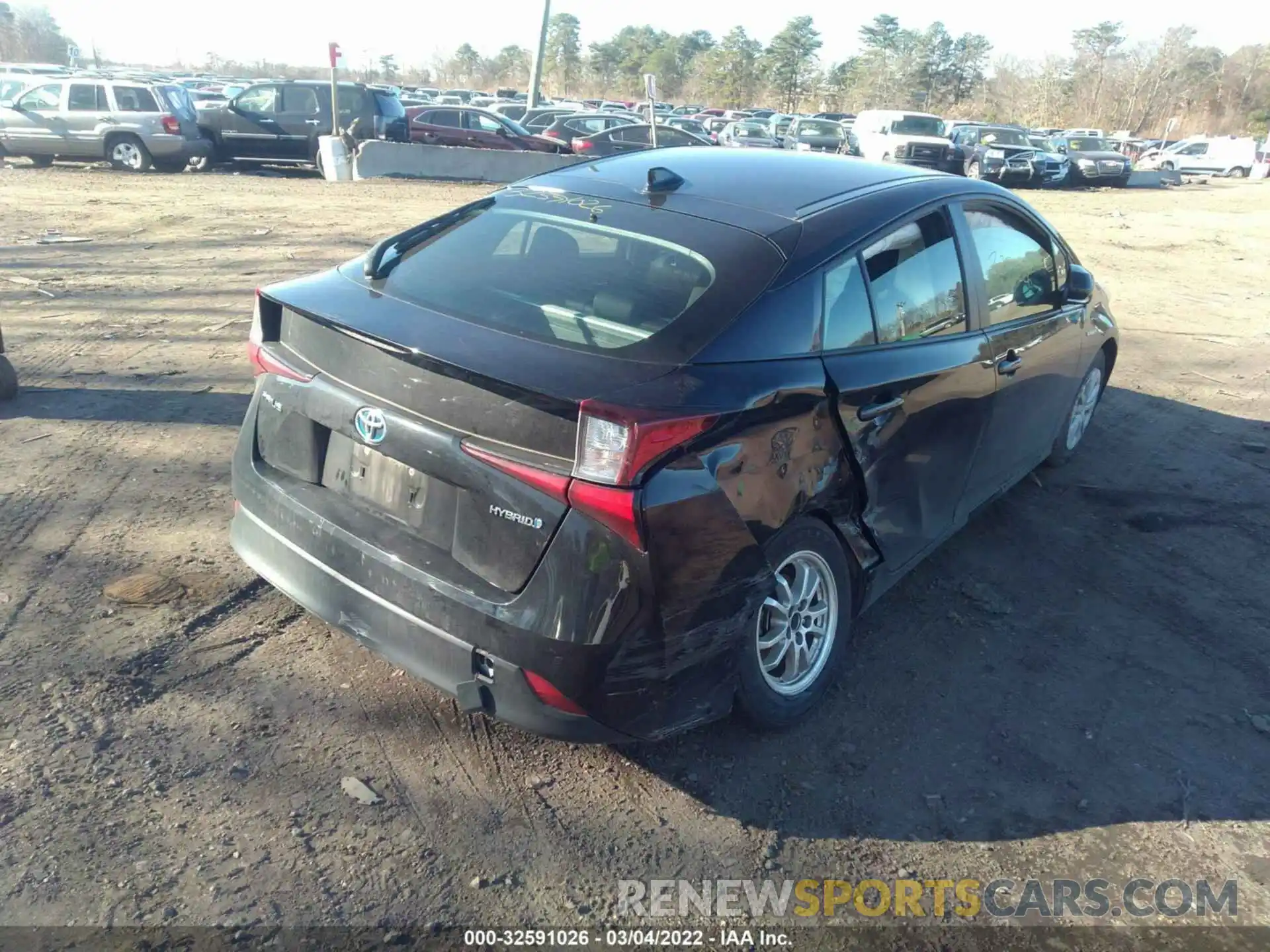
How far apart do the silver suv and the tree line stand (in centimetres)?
5661

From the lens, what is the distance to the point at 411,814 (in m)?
2.83

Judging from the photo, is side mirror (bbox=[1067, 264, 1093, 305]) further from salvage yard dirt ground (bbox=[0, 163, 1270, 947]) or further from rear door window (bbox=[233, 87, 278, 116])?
rear door window (bbox=[233, 87, 278, 116])

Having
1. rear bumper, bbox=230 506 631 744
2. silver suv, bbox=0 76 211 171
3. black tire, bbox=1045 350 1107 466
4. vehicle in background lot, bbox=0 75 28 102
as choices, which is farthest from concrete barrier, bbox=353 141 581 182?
rear bumper, bbox=230 506 631 744

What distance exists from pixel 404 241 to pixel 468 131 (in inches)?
807

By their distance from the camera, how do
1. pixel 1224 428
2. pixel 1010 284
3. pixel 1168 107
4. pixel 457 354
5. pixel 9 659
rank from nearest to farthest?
pixel 457 354 → pixel 9 659 → pixel 1010 284 → pixel 1224 428 → pixel 1168 107

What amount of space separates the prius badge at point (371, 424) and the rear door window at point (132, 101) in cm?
2003

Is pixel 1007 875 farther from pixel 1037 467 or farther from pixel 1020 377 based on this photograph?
pixel 1037 467

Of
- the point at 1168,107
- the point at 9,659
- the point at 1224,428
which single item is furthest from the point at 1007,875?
the point at 1168,107

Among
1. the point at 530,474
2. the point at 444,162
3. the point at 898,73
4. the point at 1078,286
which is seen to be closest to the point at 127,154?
the point at 444,162

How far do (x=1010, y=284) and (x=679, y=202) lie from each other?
5.88 ft

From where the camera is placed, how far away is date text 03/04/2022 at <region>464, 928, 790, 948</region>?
2469mm

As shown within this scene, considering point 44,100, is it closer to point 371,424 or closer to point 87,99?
point 87,99

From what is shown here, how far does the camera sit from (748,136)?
3006 cm

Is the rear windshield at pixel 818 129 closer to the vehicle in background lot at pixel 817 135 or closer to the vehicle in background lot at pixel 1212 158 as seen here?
the vehicle in background lot at pixel 817 135
